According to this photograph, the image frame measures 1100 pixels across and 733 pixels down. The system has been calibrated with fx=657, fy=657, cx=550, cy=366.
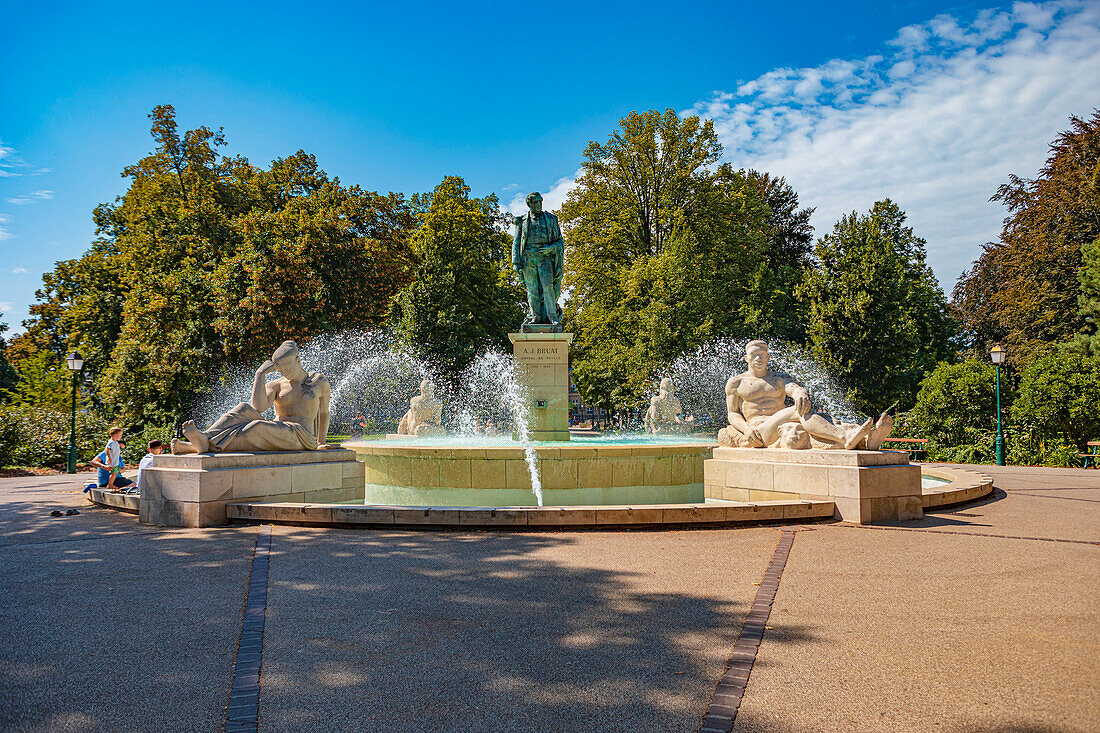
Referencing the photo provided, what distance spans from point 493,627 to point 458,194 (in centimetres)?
3507

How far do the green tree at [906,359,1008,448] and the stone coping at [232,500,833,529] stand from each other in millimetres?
15465

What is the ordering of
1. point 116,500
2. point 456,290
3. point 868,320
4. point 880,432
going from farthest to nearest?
point 456,290
point 868,320
point 116,500
point 880,432

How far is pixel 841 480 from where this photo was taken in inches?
290

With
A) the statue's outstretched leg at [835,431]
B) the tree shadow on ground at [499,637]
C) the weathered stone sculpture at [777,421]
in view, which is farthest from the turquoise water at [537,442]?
the tree shadow on ground at [499,637]

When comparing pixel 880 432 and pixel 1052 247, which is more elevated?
pixel 1052 247

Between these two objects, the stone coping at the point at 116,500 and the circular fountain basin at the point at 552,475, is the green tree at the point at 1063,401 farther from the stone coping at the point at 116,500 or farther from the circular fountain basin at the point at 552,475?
the stone coping at the point at 116,500

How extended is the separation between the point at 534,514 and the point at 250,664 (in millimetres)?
3817

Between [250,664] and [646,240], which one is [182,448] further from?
[646,240]

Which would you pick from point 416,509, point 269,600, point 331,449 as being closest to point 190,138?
point 331,449

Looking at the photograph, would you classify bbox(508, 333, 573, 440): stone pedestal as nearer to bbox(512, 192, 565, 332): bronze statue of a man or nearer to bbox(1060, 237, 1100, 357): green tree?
bbox(512, 192, 565, 332): bronze statue of a man

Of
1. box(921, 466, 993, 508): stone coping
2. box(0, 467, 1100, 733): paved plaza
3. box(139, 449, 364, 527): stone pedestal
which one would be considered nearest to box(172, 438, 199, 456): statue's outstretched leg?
box(139, 449, 364, 527): stone pedestal

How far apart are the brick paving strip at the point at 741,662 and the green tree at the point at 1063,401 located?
17555 mm

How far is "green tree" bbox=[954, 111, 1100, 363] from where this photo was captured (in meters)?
25.4

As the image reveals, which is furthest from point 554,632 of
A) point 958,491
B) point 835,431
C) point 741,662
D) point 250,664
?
point 958,491
